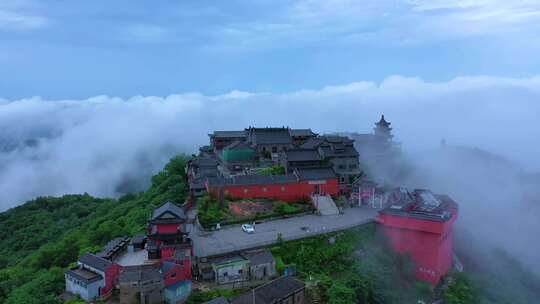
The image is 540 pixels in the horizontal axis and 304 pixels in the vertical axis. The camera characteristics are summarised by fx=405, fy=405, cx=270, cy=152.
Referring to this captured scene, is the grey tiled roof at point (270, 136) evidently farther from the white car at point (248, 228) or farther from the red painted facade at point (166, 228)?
the red painted facade at point (166, 228)

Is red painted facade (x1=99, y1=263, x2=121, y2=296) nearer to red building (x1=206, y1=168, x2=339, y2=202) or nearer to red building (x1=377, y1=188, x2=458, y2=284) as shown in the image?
red building (x1=206, y1=168, x2=339, y2=202)

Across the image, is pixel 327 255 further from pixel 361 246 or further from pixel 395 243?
pixel 395 243

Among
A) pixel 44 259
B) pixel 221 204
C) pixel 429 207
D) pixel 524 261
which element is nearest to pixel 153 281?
pixel 221 204

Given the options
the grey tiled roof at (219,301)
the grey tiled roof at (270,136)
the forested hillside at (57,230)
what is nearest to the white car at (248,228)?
the forested hillside at (57,230)

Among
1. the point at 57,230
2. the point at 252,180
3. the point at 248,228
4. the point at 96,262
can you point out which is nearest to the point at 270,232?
the point at 248,228

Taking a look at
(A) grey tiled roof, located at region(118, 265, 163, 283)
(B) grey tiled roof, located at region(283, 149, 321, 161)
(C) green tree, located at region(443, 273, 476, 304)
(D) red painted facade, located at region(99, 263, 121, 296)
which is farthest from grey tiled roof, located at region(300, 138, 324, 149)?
(D) red painted facade, located at region(99, 263, 121, 296)

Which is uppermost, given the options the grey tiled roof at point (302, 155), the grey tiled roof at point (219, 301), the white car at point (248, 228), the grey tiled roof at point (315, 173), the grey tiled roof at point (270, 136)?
the grey tiled roof at point (270, 136)
